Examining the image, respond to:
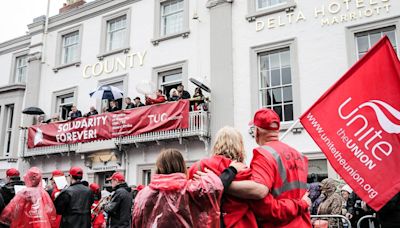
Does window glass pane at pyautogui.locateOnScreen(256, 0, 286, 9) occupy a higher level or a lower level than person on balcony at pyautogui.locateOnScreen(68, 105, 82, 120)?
higher

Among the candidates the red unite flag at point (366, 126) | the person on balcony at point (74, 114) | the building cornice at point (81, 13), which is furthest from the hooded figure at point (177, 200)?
the building cornice at point (81, 13)

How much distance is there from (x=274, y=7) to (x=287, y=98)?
10.2 feet

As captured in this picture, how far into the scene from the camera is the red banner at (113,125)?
13.0 metres

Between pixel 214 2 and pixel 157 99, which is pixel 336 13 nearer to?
pixel 214 2

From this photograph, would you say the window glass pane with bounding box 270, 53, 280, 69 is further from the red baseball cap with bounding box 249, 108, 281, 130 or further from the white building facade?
the red baseball cap with bounding box 249, 108, 281, 130

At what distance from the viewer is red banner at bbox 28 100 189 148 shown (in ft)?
42.6

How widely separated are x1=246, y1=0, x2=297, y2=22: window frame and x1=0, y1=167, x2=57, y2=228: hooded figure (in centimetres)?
947

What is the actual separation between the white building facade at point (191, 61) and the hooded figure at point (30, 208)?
23.1 feet

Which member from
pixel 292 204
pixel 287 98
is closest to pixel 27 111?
pixel 287 98

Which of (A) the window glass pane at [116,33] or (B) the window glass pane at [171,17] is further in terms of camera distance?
(A) the window glass pane at [116,33]

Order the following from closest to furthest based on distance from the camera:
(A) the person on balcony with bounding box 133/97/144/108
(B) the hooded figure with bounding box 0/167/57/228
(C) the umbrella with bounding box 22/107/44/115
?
(B) the hooded figure with bounding box 0/167/57/228 < (A) the person on balcony with bounding box 133/97/144/108 < (C) the umbrella with bounding box 22/107/44/115

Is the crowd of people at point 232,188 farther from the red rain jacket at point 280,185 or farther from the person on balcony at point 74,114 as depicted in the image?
the person on balcony at point 74,114

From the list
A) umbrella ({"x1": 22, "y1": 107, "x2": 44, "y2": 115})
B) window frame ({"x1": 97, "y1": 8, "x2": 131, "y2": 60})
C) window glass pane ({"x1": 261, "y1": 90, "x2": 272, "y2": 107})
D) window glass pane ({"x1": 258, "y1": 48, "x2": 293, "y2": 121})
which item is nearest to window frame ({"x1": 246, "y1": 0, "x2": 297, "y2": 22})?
window glass pane ({"x1": 258, "y1": 48, "x2": 293, "y2": 121})

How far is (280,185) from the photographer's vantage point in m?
3.07
